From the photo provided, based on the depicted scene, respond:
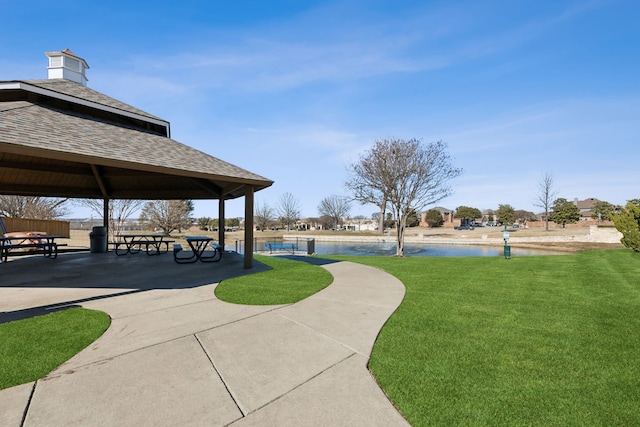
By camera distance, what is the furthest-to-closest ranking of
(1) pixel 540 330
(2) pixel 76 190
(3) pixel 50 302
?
(2) pixel 76 190
(3) pixel 50 302
(1) pixel 540 330

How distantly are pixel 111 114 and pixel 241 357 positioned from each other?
36.8 feet

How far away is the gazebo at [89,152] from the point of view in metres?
6.21

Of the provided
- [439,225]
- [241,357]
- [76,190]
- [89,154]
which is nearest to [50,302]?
[89,154]

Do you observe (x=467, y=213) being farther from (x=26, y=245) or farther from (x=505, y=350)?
(x=26, y=245)

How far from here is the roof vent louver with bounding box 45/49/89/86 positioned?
13.1 m

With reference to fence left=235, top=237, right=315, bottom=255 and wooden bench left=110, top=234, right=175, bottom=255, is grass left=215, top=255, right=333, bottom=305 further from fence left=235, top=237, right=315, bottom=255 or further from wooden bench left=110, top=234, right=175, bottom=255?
wooden bench left=110, top=234, right=175, bottom=255

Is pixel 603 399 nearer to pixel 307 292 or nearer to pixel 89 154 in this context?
pixel 307 292

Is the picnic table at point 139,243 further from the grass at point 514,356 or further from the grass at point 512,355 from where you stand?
the grass at point 514,356

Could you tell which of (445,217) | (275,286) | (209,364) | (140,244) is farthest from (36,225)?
(445,217)

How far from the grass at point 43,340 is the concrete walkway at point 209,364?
7.4 inches

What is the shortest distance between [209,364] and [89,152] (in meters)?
5.40

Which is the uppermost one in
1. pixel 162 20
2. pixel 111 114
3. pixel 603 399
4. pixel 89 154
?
pixel 162 20

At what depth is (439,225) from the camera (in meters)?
78.4

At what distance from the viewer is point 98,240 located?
45.3ft
